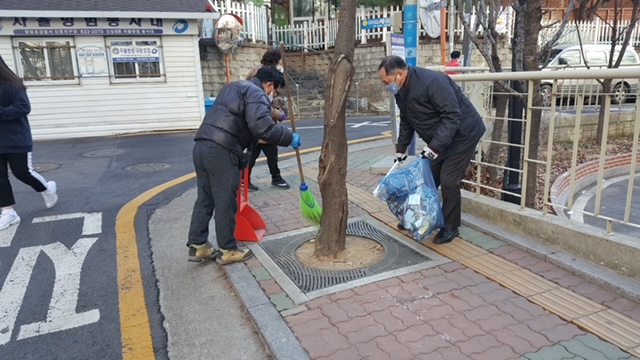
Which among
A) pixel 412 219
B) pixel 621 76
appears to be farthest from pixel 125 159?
pixel 621 76

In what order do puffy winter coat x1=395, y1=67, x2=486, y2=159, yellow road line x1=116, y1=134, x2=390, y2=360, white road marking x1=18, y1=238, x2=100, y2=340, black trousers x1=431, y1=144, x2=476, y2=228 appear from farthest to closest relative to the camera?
1. black trousers x1=431, y1=144, x2=476, y2=228
2. puffy winter coat x1=395, y1=67, x2=486, y2=159
3. white road marking x1=18, y1=238, x2=100, y2=340
4. yellow road line x1=116, y1=134, x2=390, y2=360

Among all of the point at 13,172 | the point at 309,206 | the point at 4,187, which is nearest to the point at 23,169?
the point at 13,172

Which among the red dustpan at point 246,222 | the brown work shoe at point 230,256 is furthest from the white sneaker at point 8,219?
the brown work shoe at point 230,256

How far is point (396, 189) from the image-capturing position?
3.81 metres

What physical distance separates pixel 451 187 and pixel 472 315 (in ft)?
4.24

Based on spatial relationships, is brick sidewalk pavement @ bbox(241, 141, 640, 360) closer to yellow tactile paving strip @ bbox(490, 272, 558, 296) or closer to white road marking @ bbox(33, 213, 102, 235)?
yellow tactile paving strip @ bbox(490, 272, 558, 296)

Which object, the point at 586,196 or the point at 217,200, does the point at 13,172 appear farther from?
the point at 586,196

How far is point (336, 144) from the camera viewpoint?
11.9 feet

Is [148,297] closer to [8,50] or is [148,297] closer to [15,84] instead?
[15,84]

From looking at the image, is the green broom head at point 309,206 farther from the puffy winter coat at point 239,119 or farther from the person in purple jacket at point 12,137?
the person in purple jacket at point 12,137

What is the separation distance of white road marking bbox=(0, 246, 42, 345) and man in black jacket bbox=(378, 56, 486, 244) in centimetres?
314

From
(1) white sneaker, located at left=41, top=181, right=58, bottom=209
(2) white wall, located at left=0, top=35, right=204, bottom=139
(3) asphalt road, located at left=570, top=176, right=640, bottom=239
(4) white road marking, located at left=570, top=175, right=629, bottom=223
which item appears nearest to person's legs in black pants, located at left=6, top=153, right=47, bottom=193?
(1) white sneaker, located at left=41, top=181, right=58, bottom=209

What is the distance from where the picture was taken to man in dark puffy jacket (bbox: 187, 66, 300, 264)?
3.52 m

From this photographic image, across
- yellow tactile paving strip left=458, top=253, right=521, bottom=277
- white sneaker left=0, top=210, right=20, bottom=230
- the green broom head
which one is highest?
the green broom head
